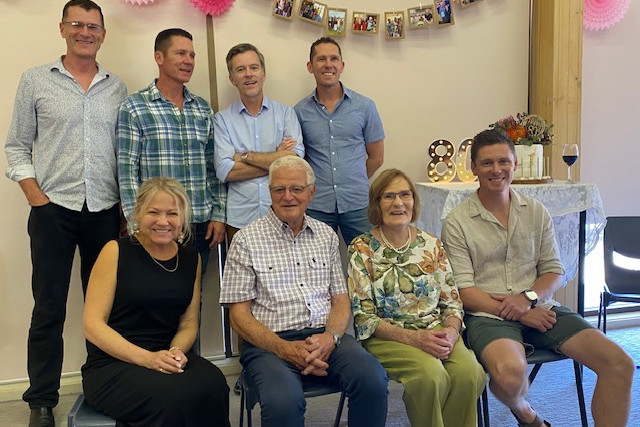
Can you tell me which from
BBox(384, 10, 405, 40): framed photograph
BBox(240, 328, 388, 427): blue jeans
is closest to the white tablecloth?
BBox(384, 10, 405, 40): framed photograph

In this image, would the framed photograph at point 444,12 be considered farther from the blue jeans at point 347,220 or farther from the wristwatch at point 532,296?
the wristwatch at point 532,296

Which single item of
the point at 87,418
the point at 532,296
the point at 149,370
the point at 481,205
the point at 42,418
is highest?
the point at 481,205

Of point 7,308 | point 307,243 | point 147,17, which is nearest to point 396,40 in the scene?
point 147,17

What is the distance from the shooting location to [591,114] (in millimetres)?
3584

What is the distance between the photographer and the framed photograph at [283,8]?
298cm

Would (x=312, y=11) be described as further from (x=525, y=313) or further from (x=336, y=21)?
(x=525, y=313)

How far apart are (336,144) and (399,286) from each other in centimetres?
101

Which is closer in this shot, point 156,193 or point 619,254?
point 156,193

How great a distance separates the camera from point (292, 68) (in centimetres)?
307

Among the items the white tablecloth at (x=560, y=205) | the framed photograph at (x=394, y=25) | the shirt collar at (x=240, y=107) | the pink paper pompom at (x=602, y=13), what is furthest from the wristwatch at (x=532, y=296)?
the pink paper pompom at (x=602, y=13)

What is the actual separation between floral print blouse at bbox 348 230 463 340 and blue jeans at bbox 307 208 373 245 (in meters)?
0.76

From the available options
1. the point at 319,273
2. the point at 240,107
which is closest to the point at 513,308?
the point at 319,273

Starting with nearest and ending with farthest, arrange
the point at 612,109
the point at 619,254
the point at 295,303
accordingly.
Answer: the point at 295,303
the point at 619,254
the point at 612,109

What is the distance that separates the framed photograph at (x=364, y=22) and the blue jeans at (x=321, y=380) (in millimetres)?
1852
